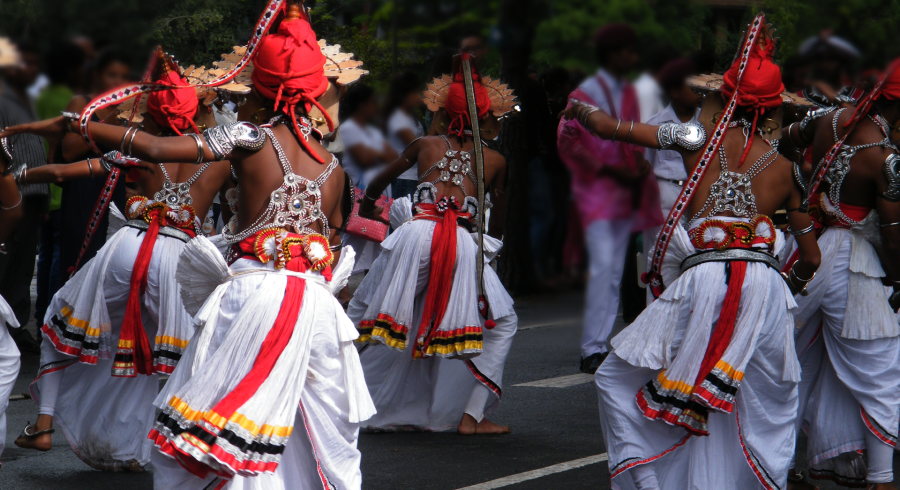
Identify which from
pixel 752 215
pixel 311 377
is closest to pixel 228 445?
pixel 311 377

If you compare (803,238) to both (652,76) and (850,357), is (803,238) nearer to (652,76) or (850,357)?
(850,357)

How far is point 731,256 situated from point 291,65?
183cm

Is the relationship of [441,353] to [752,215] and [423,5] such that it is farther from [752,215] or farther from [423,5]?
[423,5]

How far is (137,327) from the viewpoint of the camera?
14.9 feet

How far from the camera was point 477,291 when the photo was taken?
5363 millimetres

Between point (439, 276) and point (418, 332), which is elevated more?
point (439, 276)

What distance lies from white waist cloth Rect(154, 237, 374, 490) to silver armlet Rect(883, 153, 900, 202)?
240 centimetres

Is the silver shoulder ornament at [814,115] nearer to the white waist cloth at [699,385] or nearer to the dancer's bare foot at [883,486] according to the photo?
the white waist cloth at [699,385]

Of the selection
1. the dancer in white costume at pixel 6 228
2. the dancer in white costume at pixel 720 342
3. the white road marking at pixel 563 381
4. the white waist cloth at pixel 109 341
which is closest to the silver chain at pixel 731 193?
the dancer in white costume at pixel 720 342

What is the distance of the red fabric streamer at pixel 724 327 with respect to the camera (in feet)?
11.7

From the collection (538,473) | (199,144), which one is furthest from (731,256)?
(199,144)

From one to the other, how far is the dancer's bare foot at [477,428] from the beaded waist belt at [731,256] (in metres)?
Result: 1.97

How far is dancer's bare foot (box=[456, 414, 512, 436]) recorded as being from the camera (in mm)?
5348

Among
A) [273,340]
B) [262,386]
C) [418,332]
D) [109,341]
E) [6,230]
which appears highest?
[6,230]
